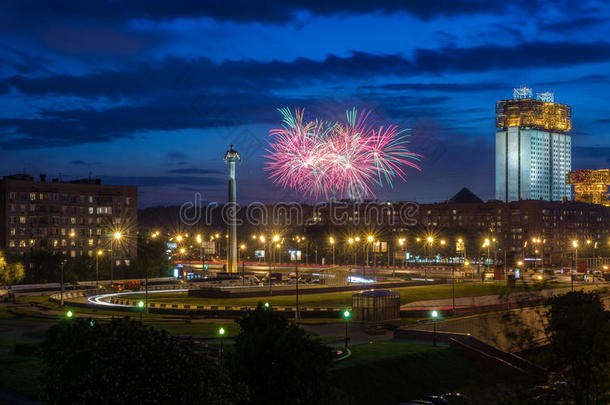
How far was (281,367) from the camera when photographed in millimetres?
26281

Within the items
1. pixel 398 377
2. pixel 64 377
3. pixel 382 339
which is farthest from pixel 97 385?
pixel 382 339

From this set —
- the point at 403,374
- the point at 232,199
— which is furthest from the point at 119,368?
the point at 232,199

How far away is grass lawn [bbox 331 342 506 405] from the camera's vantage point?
40344 millimetres

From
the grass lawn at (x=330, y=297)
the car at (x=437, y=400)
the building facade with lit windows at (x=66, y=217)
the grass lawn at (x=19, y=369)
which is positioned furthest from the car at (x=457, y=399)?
the building facade with lit windows at (x=66, y=217)

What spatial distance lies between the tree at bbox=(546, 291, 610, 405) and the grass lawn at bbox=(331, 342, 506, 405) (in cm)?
1208

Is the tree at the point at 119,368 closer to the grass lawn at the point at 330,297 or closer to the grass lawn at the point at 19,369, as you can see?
the grass lawn at the point at 19,369

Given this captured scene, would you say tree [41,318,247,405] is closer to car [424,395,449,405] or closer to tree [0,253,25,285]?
car [424,395,449,405]

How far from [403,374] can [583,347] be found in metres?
15.2

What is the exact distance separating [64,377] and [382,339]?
35.6 metres

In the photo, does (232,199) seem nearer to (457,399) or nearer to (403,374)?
(403,374)

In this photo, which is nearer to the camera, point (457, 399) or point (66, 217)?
point (457, 399)

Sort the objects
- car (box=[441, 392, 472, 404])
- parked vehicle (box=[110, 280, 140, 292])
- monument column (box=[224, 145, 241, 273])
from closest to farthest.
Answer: car (box=[441, 392, 472, 404])
parked vehicle (box=[110, 280, 140, 292])
monument column (box=[224, 145, 241, 273])

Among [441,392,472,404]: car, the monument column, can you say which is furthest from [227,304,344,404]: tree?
the monument column

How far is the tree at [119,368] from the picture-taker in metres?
19.2
